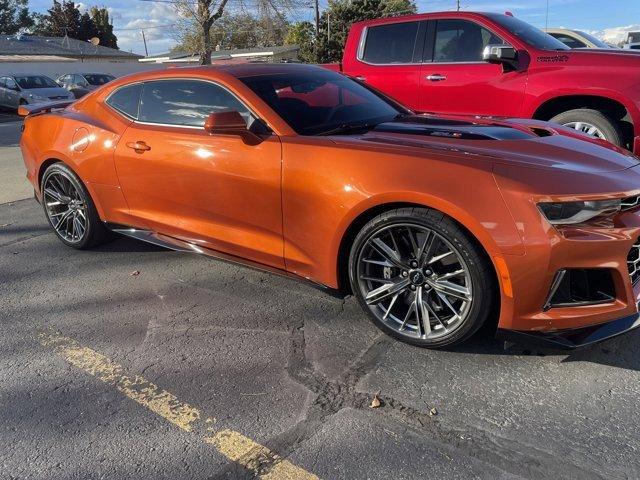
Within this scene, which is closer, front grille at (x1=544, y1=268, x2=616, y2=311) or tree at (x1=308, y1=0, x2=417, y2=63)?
front grille at (x1=544, y1=268, x2=616, y2=311)

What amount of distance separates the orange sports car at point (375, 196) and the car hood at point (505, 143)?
0.02m

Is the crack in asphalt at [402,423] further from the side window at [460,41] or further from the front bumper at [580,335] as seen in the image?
the side window at [460,41]

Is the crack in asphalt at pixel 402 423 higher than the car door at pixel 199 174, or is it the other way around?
the car door at pixel 199 174

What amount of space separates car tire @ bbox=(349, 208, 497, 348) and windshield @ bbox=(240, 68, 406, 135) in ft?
2.88

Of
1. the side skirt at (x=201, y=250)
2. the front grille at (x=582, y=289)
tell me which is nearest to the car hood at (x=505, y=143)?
the front grille at (x=582, y=289)

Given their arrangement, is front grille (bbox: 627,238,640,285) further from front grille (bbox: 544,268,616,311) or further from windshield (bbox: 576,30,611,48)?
windshield (bbox: 576,30,611,48)

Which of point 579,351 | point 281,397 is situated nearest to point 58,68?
point 281,397

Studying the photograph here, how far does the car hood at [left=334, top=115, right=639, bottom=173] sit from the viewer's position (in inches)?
110

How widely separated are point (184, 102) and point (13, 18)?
66.0 metres

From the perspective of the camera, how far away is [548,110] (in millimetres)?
5777

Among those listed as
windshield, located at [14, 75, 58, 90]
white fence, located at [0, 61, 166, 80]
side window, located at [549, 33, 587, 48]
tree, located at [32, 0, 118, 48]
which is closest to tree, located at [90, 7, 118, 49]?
tree, located at [32, 0, 118, 48]

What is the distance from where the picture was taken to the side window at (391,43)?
6594mm

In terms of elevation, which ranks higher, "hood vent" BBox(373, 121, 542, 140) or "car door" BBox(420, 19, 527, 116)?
"car door" BBox(420, 19, 527, 116)

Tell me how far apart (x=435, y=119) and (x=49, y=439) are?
9.92ft
